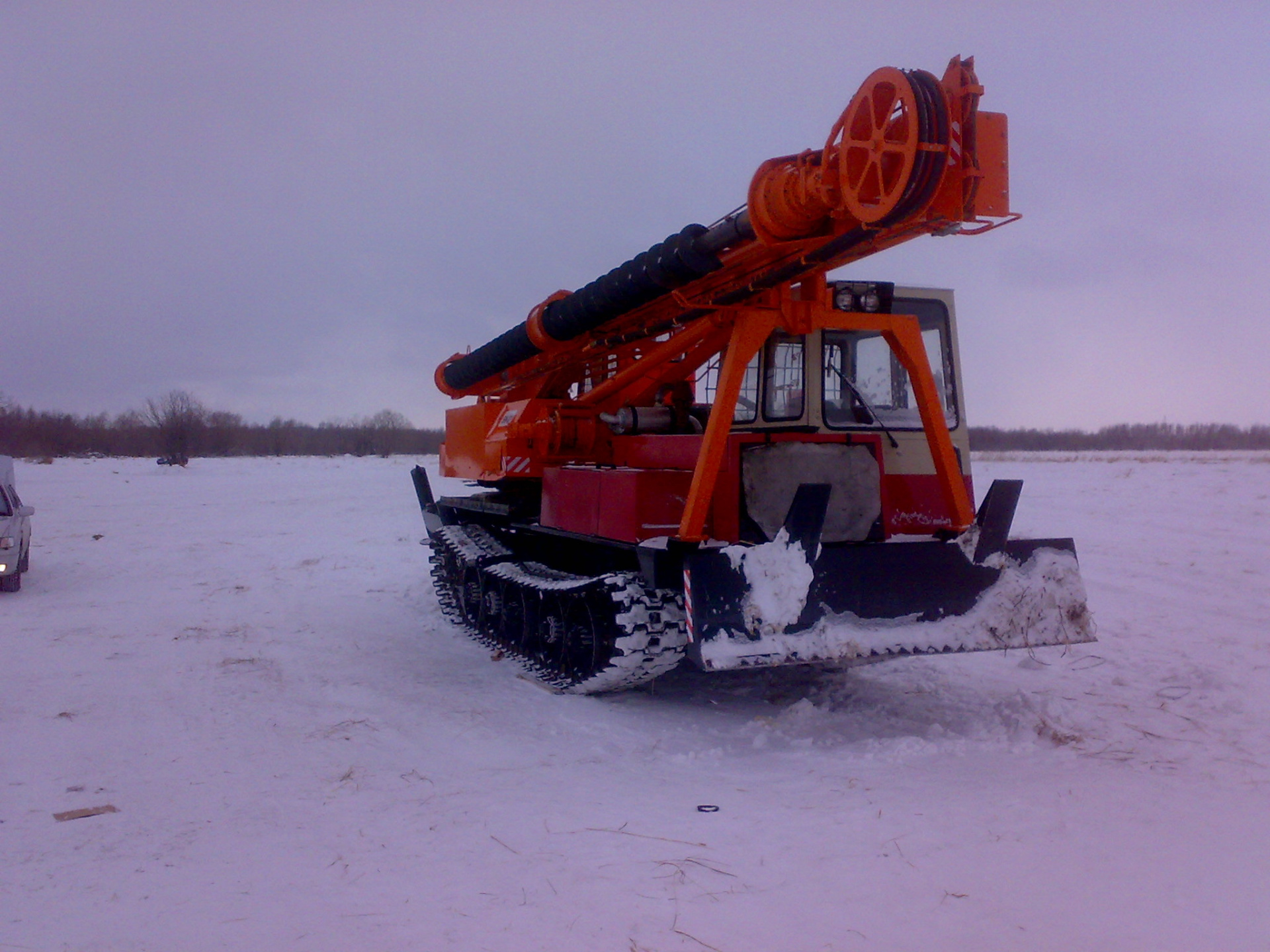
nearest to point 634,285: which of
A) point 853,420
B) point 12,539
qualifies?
point 853,420

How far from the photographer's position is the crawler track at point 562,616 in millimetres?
6281

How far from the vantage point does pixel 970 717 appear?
20.7ft

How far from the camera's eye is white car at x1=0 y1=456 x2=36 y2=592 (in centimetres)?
1184

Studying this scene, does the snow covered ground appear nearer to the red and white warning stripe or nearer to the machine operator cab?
the red and white warning stripe

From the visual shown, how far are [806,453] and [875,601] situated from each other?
1058 millimetres

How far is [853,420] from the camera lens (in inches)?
261

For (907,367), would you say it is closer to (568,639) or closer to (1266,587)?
(568,639)

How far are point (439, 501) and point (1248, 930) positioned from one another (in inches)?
387

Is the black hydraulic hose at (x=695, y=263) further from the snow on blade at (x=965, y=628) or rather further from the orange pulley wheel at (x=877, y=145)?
the snow on blade at (x=965, y=628)

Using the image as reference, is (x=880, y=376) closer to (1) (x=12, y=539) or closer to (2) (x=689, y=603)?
(2) (x=689, y=603)

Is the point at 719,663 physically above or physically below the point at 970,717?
above

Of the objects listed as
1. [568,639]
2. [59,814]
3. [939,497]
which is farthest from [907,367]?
[59,814]

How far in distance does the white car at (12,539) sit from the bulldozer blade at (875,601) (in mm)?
10209

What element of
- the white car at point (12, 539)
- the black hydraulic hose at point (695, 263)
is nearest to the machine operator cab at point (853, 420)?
the black hydraulic hose at point (695, 263)
